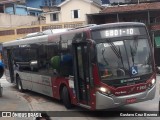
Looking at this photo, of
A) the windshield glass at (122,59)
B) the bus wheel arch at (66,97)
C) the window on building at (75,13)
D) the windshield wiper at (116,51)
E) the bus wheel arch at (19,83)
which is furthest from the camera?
the window on building at (75,13)

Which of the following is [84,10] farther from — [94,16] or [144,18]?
[144,18]

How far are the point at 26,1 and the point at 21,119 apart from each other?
5722cm

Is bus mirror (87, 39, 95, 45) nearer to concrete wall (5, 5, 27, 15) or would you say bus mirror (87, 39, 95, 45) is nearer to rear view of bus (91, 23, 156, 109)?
rear view of bus (91, 23, 156, 109)

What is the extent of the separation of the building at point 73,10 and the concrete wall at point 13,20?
3760mm

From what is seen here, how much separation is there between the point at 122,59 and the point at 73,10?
39.4m

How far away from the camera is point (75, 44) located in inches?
485

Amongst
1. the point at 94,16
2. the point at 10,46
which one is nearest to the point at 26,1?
the point at 94,16

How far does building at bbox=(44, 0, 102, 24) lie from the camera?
49156 millimetres

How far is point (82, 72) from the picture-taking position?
11836mm

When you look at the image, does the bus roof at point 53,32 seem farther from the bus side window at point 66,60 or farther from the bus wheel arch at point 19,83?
the bus wheel arch at point 19,83

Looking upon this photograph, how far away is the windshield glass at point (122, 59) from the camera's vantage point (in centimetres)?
1105

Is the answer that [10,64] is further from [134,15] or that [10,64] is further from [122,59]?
[134,15]

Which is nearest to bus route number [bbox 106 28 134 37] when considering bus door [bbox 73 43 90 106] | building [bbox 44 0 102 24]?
bus door [bbox 73 43 90 106]

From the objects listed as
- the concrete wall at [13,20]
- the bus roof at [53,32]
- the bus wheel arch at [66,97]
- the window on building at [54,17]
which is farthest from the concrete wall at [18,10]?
the bus wheel arch at [66,97]
